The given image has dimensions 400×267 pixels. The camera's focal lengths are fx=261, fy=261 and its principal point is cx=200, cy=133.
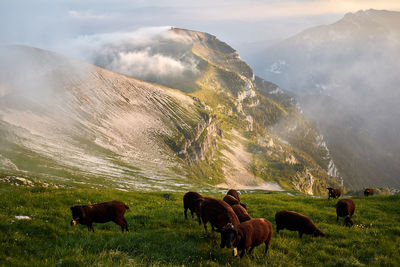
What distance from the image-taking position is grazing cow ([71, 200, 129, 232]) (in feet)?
48.2

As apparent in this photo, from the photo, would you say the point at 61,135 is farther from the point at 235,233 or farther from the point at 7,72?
the point at 235,233

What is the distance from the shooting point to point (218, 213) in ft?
46.2

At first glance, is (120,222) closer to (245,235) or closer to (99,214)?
(99,214)

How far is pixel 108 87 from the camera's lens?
199 meters

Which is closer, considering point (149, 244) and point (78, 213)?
point (149, 244)

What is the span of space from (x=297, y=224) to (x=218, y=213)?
5.92 m

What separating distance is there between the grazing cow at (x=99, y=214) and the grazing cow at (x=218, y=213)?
4.99 meters

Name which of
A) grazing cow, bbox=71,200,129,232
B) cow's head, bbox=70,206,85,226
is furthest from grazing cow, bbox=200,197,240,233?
cow's head, bbox=70,206,85,226

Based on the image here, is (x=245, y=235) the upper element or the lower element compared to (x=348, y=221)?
upper

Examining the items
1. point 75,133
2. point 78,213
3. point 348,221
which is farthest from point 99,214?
point 75,133

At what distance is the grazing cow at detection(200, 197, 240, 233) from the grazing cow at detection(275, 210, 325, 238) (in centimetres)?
485

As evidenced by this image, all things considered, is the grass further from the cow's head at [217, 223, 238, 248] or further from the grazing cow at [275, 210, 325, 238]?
the cow's head at [217, 223, 238, 248]

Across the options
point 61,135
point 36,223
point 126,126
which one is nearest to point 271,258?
point 36,223

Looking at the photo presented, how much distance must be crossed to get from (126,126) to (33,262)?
174 meters
